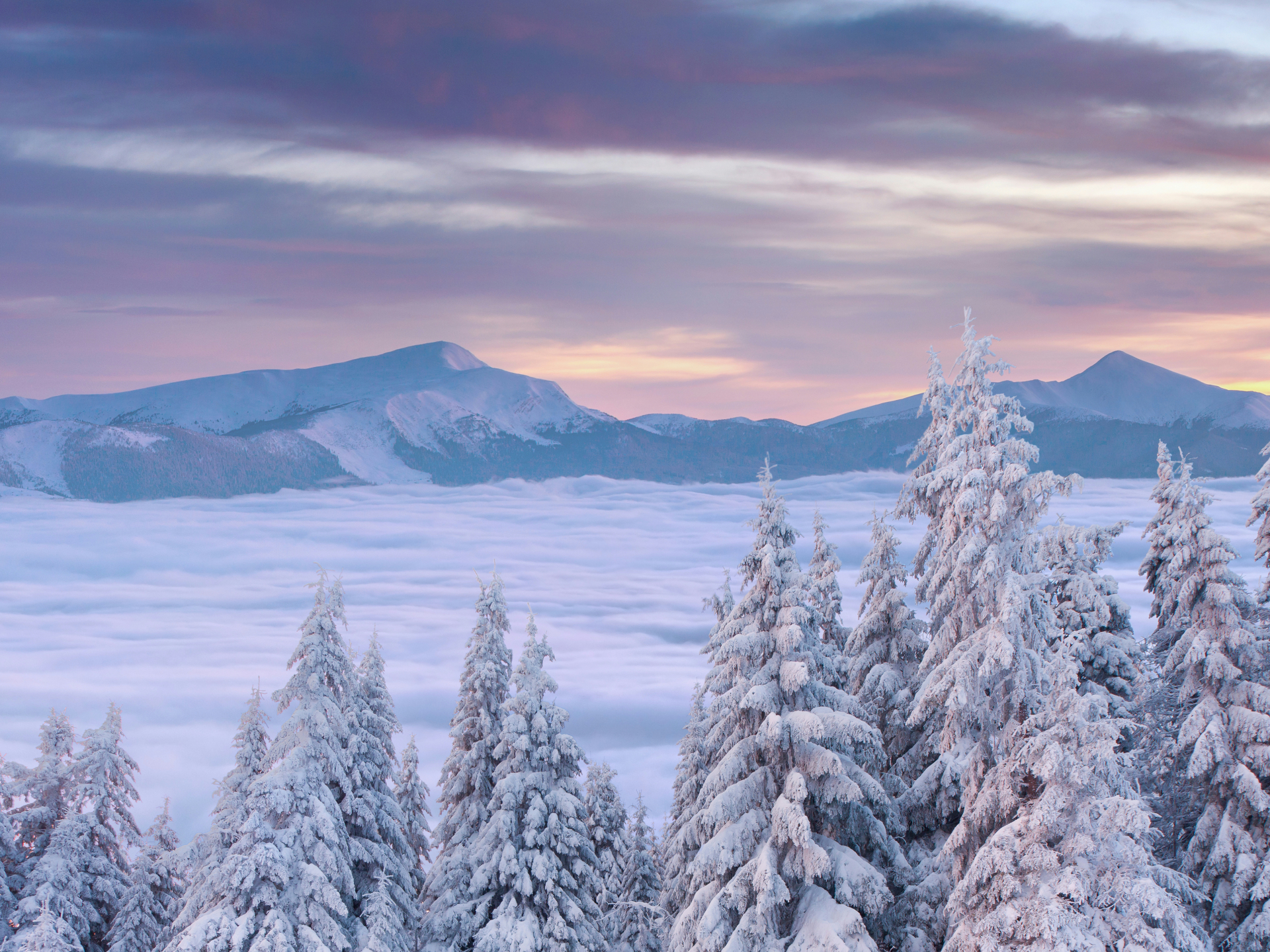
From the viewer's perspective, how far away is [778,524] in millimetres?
18672

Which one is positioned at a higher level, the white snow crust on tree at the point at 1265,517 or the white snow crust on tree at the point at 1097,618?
the white snow crust on tree at the point at 1265,517

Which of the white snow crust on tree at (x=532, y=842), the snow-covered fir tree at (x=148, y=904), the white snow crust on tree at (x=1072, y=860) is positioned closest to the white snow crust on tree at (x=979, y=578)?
the white snow crust on tree at (x=1072, y=860)

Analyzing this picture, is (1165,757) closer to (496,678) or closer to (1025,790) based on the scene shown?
(1025,790)

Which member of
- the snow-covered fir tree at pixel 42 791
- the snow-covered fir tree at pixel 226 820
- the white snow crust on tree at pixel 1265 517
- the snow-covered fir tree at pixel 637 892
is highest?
the white snow crust on tree at pixel 1265 517

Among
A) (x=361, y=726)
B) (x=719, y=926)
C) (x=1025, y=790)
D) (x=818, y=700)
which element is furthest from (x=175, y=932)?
(x=1025, y=790)

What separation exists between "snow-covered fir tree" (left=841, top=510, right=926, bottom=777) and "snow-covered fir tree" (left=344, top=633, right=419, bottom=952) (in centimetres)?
1248

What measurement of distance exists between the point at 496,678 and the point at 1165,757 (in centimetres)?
1729

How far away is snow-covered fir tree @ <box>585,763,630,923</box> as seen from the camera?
37.2 meters

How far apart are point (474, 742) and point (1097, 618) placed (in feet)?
57.3

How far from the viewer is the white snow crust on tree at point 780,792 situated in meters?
16.7

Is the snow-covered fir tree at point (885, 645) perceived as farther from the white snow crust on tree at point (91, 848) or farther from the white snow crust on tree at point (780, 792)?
the white snow crust on tree at point (91, 848)

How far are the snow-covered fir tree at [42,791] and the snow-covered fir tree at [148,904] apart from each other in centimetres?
296

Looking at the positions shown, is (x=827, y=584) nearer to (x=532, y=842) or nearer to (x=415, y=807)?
(x=532, y=842)

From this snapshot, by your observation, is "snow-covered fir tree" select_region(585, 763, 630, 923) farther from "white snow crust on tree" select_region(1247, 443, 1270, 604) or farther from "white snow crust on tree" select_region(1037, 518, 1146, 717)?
"white snow crust on tree" select_region(1247, 443, 1270, 604)
